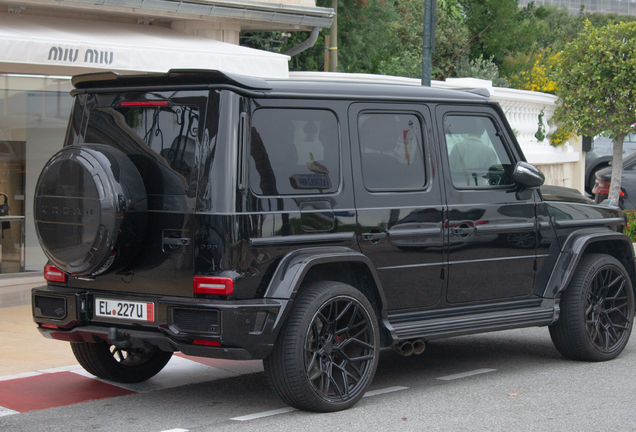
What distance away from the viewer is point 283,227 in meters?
5.41

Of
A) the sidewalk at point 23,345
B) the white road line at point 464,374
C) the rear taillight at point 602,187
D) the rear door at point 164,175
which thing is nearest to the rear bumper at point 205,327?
the rear door at point 164,175

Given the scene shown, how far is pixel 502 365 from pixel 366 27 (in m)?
19.7

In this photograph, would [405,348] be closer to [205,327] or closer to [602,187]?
[205,327]

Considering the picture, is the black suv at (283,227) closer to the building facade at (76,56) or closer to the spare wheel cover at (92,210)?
the spare wheel cover at (92,210)

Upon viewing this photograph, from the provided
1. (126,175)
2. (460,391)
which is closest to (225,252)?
(126,175)

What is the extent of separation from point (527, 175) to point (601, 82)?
8464 mm

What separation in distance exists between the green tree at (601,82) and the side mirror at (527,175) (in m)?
8.06

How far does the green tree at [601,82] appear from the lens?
553 inches

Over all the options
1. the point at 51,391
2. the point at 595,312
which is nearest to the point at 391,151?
the point at 595,312

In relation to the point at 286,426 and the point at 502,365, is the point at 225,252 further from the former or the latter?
the point at 502,365

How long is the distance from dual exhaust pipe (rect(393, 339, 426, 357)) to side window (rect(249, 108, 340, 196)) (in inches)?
46.4

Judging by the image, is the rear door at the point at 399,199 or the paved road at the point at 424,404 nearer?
the paved road at the point at 424,404

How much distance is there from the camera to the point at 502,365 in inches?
279

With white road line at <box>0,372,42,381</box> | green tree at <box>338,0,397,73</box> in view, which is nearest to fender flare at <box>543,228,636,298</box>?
white road line at <box>0,372,42,381</box>
